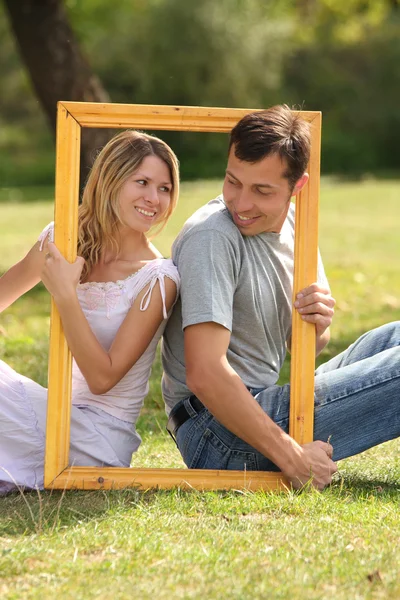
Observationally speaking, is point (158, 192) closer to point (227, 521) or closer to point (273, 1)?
point (227, 521)

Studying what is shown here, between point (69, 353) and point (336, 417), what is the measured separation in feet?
3.45

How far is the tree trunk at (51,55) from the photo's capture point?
9695mm

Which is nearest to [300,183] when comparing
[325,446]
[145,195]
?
[145,195]

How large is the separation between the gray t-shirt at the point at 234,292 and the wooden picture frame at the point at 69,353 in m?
0.09

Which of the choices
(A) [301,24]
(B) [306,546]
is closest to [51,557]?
(B) [306,546]

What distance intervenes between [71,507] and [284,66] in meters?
32.3

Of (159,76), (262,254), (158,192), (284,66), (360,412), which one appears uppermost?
(284,66)

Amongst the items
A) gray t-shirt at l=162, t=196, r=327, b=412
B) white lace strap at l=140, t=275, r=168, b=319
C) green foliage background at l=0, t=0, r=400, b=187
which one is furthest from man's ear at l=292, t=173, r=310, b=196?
green foliage background at l=0, t=0, r=400, b=187

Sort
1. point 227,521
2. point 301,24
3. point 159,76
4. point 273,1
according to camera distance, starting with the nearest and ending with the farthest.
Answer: point 227,521, point 273,1, point 159,76, point 301,24

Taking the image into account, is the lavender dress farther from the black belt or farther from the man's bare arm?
the man's bare arm

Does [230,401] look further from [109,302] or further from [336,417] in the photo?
[109,302]

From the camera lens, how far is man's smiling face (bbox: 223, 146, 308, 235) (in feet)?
11.1

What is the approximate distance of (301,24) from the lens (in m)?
32.8

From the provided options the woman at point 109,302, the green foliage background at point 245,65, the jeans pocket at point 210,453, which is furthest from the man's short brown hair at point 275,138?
the green foliage background at point 245,65
